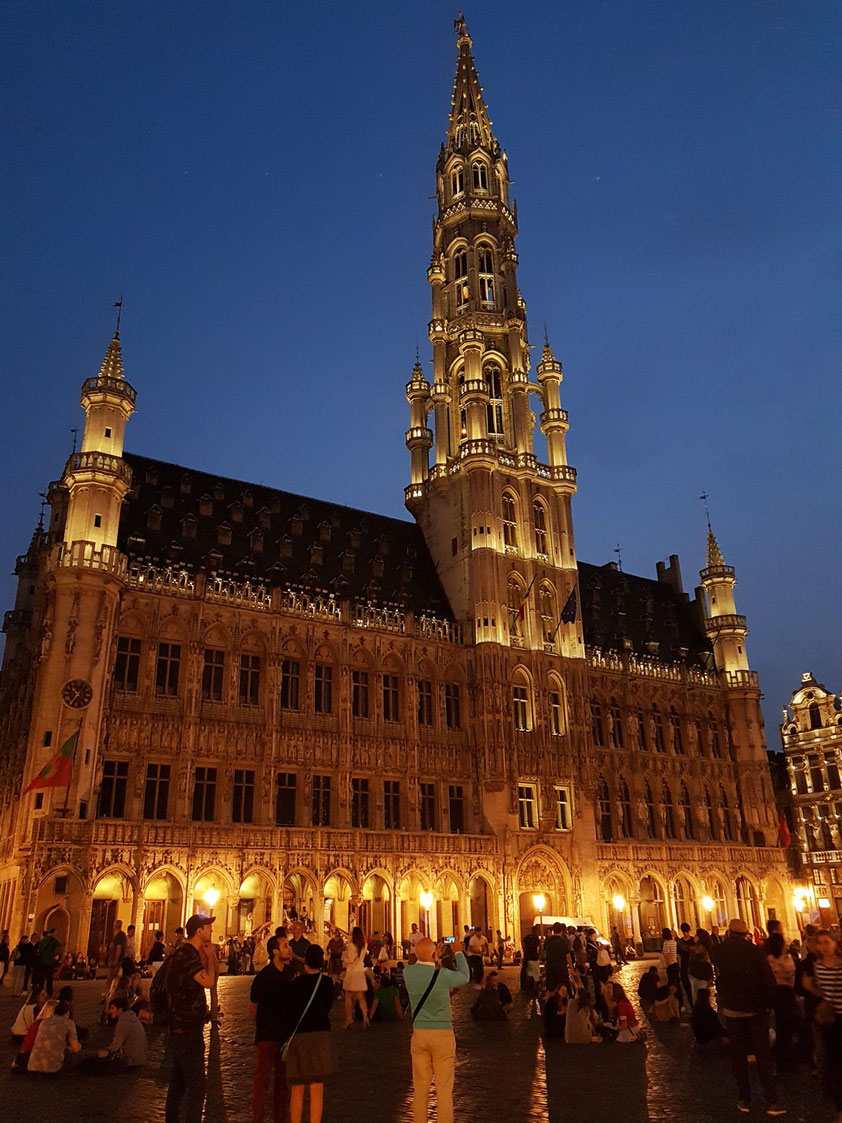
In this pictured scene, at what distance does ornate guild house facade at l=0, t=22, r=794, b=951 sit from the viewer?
117ft

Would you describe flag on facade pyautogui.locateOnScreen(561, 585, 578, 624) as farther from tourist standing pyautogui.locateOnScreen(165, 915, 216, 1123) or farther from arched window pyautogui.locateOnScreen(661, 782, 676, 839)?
tourist standing pyautogui.locateOnScreen(165, 915, 216, 1123)

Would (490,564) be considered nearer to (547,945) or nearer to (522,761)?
(522,761)

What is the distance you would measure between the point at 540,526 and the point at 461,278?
61.6 feet

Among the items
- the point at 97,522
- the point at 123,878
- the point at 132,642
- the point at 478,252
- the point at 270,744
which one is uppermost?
the point at 478,252

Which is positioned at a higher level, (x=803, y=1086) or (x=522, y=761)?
(x=522, y=761)

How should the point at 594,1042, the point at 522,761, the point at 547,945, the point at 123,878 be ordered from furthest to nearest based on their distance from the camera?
the point at 522,761
the point at 123,878
the point at 547,945
the point at 594,1042

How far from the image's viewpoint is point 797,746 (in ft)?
209

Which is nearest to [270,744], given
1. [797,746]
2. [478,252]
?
[478,252]

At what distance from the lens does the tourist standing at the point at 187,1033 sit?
29.1ft

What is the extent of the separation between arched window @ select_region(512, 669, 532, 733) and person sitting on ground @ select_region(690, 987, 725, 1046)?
32285mm

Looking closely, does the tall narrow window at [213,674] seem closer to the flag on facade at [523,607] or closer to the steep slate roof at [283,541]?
the steep slate roof at [283,541]

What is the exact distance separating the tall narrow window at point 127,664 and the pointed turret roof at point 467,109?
45052 mm

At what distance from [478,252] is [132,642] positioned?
36.3 m

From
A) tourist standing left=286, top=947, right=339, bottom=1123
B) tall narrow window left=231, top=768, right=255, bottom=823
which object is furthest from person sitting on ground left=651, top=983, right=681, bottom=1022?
tall narrow window left=231, top=768, right=255, bottom=823
